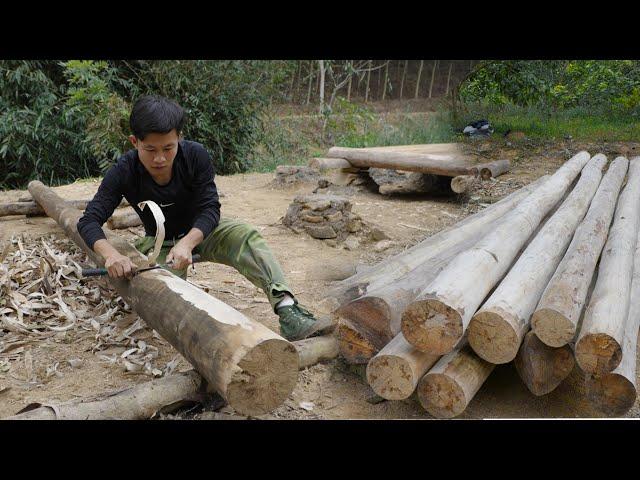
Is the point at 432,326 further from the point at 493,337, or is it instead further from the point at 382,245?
the point at 382,245

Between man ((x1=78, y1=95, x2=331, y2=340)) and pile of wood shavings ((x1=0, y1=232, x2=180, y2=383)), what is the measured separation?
369mm

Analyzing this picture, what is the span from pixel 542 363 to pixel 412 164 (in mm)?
3201

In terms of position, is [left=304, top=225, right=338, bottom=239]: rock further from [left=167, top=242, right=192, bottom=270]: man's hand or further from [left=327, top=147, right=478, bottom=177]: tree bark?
[left=167, top=242, right=192, bottom=270]: man's hand

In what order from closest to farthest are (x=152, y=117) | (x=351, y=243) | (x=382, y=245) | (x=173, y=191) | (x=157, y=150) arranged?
(x=152, y=117), (x=157, y=150), (x=173, y=191), (x=382, y=245), (x=351, y=243)

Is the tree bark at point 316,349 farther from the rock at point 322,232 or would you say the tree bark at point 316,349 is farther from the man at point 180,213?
the rock at point 322,232

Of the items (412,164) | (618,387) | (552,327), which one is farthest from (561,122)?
(412,164)

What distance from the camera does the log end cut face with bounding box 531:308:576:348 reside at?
69.2 inches

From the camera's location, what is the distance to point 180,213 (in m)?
2.66

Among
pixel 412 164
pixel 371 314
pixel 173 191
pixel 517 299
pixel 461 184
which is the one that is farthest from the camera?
pixel 412 164

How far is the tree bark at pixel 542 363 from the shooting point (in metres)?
1.85

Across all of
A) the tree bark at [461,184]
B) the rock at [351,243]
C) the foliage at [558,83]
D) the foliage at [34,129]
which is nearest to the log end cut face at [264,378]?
the foliage at [558,83]

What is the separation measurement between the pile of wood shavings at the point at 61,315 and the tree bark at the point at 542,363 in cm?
129

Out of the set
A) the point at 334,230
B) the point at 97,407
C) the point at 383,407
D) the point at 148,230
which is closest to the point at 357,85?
the point at 334,230
